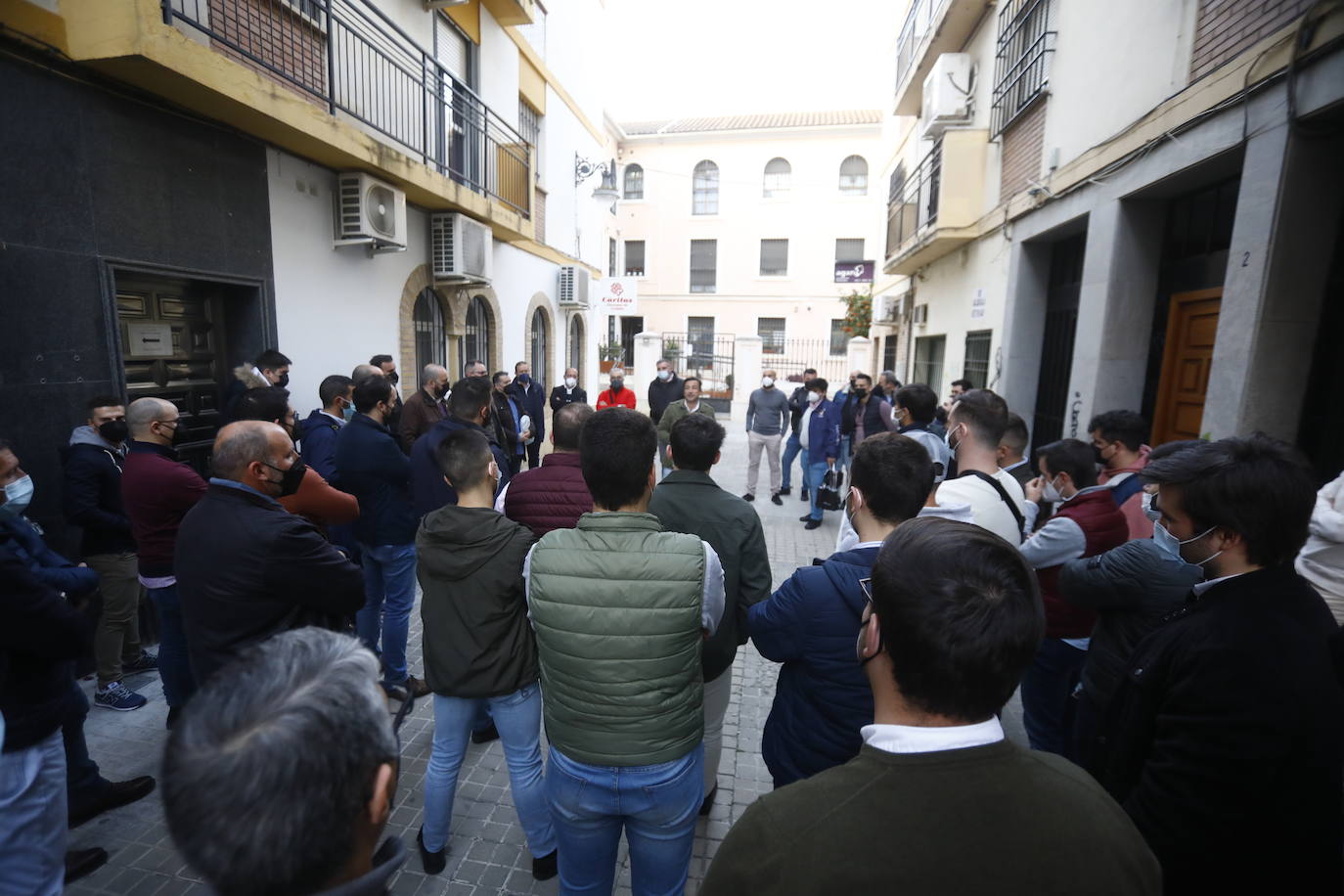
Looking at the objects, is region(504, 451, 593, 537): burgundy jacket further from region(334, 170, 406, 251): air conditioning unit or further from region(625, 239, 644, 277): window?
region(625, 239, 644, 277): window

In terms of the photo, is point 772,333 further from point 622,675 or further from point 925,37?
point 622,675

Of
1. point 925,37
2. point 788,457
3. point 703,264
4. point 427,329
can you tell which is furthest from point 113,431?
point 703,264

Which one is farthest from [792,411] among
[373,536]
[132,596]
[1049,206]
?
[132,596]

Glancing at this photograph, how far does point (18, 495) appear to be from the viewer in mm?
2650

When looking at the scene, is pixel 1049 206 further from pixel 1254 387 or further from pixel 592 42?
pixel 592 42

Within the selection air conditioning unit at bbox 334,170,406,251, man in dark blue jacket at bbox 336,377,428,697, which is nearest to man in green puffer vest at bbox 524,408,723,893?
man in dark blue jacket at bbox 336,377,428,697

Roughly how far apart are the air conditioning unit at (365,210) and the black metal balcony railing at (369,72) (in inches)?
24.8

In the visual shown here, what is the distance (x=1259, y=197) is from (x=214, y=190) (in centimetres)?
763

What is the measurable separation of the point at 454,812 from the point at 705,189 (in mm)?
30886

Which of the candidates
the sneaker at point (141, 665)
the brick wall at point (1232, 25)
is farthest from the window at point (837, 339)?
the sneaker at point (141, 665)

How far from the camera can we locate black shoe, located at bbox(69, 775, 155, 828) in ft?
9.81

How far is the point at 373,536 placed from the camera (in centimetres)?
414

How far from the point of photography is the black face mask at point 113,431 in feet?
12.8

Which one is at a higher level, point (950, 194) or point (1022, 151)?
point (1022, 151)
